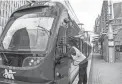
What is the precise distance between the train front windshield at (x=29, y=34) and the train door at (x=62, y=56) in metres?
0.36

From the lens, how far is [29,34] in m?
4.66

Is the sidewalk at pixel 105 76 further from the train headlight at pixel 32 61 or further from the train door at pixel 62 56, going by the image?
the train headlight at pixel 32 61

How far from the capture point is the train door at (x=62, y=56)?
4520mm

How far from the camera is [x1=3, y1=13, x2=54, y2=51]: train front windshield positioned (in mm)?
4473

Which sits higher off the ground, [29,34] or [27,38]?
[29,34]

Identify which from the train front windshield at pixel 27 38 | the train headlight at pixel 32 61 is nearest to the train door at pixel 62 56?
the train front windshield at pixel 27 38

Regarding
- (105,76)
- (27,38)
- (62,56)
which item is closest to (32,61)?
(27,38)

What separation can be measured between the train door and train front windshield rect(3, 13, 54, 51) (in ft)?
1.19

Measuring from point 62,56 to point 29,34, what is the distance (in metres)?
1.10

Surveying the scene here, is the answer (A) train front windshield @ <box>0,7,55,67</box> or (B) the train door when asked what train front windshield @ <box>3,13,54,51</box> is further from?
(B) the train door

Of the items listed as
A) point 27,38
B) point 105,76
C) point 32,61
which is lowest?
point 105,76

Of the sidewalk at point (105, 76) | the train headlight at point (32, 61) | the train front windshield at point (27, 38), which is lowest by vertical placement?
the sidewalk at point (105, 76)

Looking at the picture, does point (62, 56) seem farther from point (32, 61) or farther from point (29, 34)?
point (29, 34)

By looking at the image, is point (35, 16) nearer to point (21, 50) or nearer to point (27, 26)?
point (27, 26)
